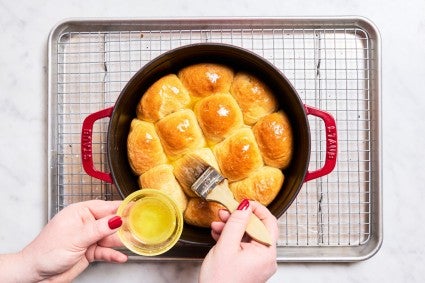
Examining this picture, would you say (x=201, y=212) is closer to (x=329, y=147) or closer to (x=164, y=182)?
(x=164, y=182)

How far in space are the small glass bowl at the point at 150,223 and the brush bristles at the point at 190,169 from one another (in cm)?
9

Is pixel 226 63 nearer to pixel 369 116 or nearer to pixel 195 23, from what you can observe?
pixel 195 23

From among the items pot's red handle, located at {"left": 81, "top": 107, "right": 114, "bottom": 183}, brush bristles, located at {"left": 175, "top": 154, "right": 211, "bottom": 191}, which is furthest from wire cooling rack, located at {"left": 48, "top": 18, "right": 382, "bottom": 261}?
brush bristles, located at {"left": 175, "top": 154, "right": 211, "bottom": 191}

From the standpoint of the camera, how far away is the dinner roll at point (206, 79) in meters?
1.21

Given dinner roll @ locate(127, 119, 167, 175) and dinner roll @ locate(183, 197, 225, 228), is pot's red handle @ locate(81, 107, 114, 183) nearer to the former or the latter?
dinner roll @ locate(127, 119, 167, 175)

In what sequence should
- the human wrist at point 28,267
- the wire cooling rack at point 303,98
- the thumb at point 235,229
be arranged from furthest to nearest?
the wire cooling rack at point 303,98 < the human wrist at point 28,267 < the thumb at point 235,229

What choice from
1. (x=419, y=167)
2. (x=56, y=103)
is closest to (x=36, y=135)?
(x=56, y=103)

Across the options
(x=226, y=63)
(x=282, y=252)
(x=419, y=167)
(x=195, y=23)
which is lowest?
(x=282, y=252)

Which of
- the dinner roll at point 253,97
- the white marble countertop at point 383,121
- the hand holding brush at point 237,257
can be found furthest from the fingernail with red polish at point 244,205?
the white marble countertop at point 383,121

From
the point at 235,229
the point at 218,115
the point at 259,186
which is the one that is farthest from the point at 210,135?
the point at 235,229

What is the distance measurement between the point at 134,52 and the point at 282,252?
26.1 inches

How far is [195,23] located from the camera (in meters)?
1.36

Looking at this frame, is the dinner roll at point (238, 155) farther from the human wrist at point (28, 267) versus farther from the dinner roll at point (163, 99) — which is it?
the human wrist at point (28, 267)

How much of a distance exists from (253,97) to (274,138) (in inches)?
4.2
